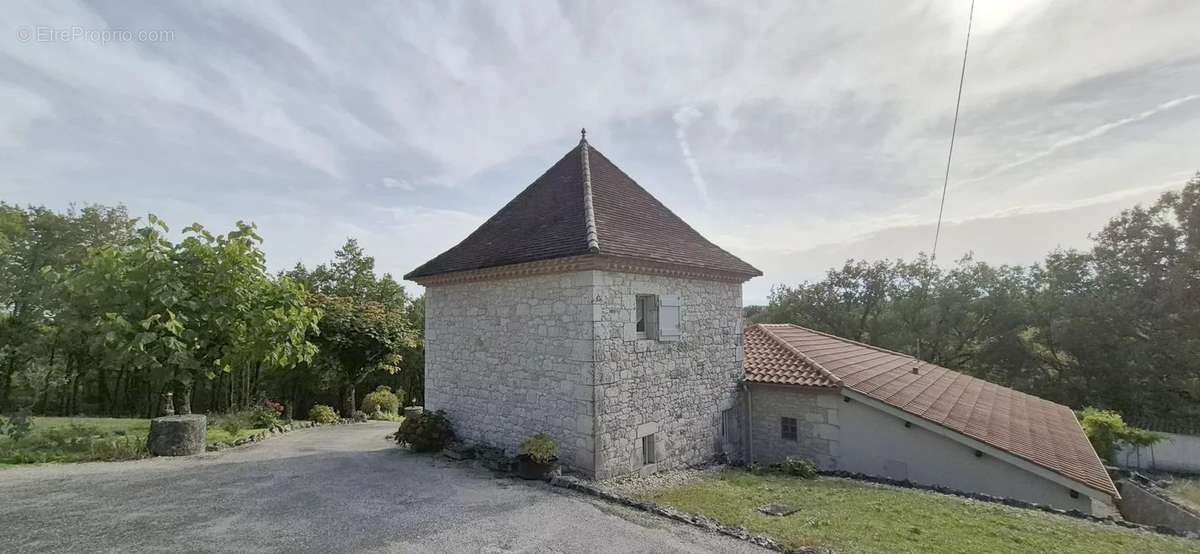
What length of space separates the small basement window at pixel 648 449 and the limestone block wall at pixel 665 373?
0.36ft

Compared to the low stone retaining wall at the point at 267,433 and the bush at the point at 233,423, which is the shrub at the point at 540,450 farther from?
the bush at the point at 233,423

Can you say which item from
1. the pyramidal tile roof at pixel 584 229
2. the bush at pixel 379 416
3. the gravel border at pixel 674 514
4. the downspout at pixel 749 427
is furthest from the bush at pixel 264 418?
the downspout at pixel 749 427

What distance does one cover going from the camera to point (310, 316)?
503 inches

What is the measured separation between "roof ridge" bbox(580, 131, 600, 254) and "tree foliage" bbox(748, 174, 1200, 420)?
2129cm

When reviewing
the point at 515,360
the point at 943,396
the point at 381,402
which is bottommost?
the point at 381,402

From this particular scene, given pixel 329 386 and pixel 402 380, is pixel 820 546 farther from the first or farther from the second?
pixel 402 380

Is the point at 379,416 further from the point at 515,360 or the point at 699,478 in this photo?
the point at 699,478

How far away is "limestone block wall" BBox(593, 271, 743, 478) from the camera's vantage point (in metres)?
8.62

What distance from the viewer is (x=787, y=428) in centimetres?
1152

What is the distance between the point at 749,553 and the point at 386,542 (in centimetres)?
417

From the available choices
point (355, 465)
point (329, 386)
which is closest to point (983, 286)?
point (355, 465)

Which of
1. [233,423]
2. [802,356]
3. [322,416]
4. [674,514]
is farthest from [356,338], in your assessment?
[802,356]

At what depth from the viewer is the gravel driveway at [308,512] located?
576cm

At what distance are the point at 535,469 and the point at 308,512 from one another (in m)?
3.31
